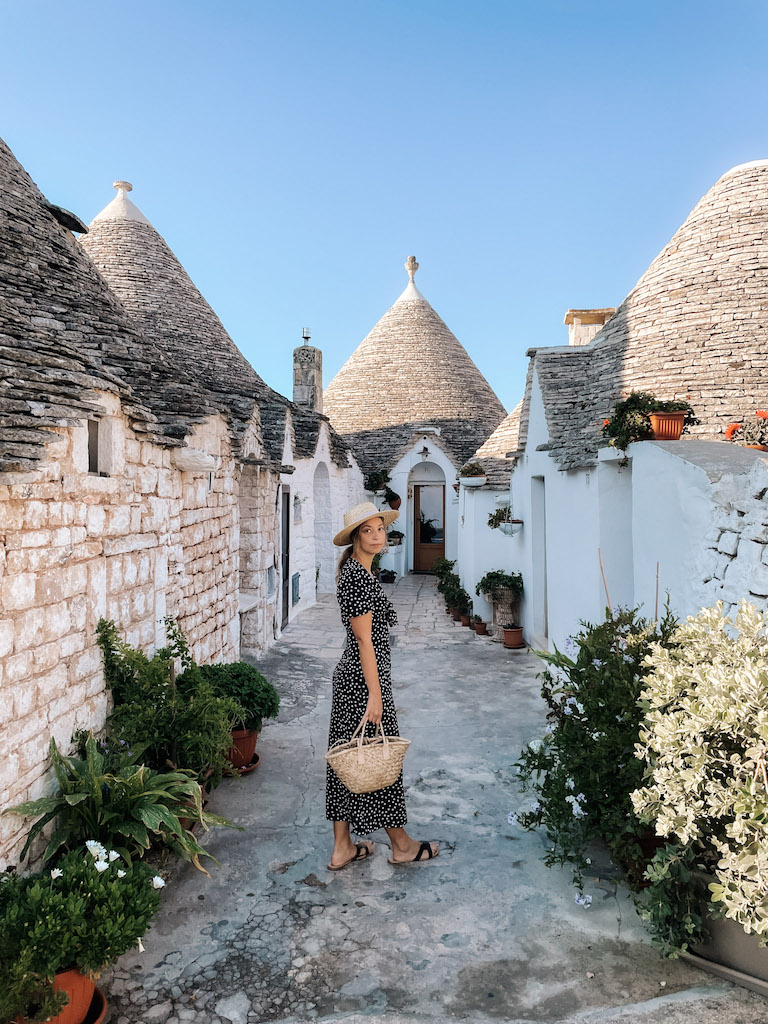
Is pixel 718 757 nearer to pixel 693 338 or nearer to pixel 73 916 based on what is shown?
pixel 73 916

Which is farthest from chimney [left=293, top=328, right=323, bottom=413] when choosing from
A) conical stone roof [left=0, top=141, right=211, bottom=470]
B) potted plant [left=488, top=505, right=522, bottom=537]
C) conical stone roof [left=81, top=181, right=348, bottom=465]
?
conical stone roof [left=0, top=141, right=211, bottom=470]

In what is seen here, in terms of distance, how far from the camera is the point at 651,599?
14.1 ft

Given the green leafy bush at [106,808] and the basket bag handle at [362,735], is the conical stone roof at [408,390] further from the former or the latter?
the green leafy bush at [106,808]

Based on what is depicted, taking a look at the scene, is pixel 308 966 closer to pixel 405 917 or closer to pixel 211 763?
pixel 405 917

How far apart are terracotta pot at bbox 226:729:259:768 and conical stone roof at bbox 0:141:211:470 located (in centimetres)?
213

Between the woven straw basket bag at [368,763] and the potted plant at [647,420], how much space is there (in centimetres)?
285

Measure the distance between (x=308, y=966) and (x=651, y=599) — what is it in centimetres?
292

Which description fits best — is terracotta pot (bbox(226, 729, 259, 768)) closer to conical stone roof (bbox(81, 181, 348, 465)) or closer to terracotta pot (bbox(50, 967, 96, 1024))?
terracotta pot (bbox(50, 967, 96, 1024))

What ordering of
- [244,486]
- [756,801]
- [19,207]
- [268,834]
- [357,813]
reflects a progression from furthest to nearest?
[244,486] → [19,207] → [268,834] → [357,813] → [756,801]

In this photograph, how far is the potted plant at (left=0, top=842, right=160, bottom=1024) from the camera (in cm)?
214

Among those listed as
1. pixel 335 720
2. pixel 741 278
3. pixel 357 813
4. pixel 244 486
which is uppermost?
pixel 741 278

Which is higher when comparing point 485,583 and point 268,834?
point 485,583

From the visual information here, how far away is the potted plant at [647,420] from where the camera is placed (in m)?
4.63

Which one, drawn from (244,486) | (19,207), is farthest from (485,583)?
(19,207)
